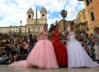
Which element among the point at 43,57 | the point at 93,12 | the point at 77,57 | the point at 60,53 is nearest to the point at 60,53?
the point at 60,53

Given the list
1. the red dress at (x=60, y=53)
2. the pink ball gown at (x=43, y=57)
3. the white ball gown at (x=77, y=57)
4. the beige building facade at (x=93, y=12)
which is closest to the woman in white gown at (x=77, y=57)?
the white ball gown at (x=77, y=57)

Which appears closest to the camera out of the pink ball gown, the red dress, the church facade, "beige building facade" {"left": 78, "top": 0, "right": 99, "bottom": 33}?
the pink ball gown

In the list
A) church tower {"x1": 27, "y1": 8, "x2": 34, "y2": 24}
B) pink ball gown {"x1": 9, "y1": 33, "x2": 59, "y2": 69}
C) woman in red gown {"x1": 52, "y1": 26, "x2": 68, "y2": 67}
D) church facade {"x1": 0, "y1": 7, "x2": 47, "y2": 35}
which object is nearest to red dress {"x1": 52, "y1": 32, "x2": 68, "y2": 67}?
woman in red gown {"x1": 52, "y1": 26, "x2": 68, "y2": 67}

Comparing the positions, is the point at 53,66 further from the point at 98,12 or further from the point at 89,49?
the point at 98,12

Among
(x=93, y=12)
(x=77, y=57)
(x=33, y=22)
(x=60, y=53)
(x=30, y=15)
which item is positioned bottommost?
(x=77, y=57)

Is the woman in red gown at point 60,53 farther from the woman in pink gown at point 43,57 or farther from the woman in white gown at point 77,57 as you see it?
the woman in pink gown at point 43,57

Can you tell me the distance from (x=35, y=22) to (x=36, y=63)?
70.5 m

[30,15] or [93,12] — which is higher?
[30,15]

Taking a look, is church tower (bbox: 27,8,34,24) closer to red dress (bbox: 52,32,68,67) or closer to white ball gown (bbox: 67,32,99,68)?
red dress (bbox: 52,32,68,67)

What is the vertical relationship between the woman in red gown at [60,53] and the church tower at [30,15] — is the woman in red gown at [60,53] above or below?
below

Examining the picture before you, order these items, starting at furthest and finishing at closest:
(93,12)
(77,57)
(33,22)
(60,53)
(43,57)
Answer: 1. (33,22)
2. (93,12)
3. (60,53)
4. (77,57)
5. (43,57)

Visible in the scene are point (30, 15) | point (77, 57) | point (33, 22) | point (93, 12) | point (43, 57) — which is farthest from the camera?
point (30, 15)

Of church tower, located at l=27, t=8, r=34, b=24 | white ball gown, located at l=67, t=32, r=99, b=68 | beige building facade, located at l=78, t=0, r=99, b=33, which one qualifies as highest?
church tower, located at l=27, t=8, r=34, b=24

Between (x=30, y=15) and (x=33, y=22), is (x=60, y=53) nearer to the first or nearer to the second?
(x=33, y=22)
